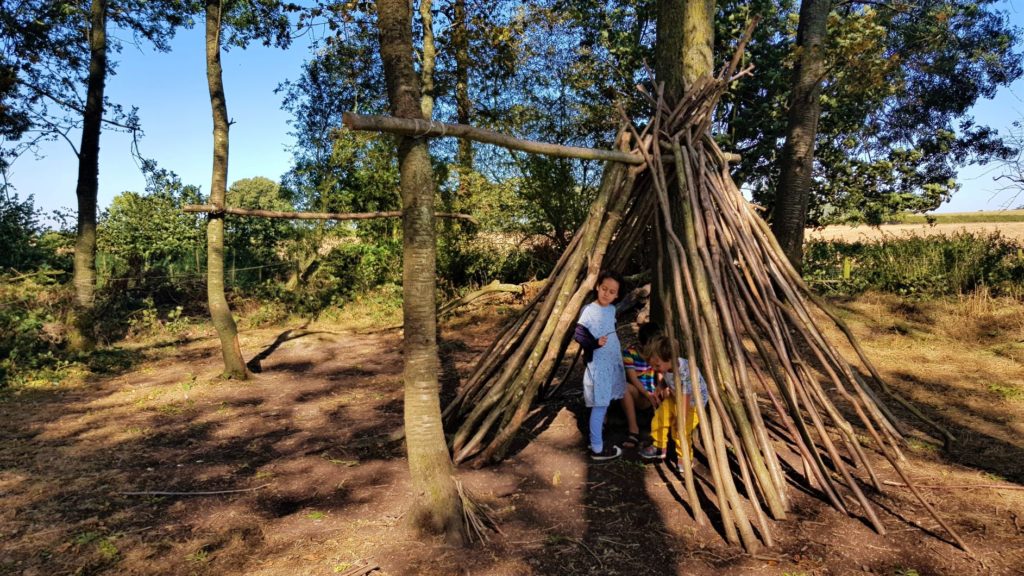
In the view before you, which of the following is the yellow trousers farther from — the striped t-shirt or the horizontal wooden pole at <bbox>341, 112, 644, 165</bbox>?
the horizontal wooden pole at <bbox>341, 112, 644, 165</bbox>

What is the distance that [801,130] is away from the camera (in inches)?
332

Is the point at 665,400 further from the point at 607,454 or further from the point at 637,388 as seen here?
the point at 607,454

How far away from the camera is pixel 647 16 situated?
441 inches

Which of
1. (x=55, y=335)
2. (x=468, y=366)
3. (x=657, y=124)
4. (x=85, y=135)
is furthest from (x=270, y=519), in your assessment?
(x=85, y=135)

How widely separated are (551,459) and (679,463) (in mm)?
891

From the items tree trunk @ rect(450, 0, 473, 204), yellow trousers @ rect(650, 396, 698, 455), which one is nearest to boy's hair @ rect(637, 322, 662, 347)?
yellow trousers @ rect(650, 396, 698, 455)

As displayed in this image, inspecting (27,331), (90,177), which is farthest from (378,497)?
(90,177)

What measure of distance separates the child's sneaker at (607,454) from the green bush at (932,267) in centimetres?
724

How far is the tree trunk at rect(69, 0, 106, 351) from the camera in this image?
28.0 ft

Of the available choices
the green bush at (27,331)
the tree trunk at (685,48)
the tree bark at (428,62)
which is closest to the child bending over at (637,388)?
the tree trunk at (685,48)

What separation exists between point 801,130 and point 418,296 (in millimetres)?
7668

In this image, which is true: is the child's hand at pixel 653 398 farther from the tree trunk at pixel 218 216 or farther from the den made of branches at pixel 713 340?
the tree trunk at pixel 218 216

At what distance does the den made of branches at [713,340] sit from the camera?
332 centimetres

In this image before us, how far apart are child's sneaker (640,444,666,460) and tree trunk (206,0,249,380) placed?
519 cm
